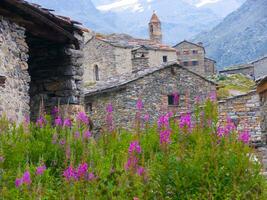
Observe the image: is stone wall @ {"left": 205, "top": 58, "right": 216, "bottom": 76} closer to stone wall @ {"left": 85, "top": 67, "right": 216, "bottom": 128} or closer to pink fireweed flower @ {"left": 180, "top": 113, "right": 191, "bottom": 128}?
stone wall @ {"left": 85, "top": 67, "right": 216, "bottom": 128}

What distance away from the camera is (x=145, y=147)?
6.50 m

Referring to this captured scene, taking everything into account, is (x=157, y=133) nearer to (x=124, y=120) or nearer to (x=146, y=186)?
(x=146, y=186)

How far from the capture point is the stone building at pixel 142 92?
2297 cm

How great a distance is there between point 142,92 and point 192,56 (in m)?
41.6

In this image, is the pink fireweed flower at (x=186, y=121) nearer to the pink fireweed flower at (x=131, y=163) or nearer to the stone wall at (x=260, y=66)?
the pink fireweed flower at (x=131, y=163)

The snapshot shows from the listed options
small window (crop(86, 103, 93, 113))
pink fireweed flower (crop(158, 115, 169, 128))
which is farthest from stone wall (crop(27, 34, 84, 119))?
small window (crop(86, 103, 93, 113))

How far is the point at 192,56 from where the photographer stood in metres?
64.3

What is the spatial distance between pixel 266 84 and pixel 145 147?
9588mm

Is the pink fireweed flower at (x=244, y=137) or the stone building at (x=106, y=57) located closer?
the pink fireweed flower at (x=244, y=137)

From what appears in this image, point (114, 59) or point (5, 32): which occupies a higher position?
point (114, 59)

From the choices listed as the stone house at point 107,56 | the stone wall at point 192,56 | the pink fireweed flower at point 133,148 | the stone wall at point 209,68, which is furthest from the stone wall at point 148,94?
the stone wall at point 192,56

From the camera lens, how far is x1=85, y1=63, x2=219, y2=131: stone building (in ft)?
75.4

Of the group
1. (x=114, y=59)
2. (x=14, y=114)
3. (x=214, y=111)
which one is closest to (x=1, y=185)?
(x=214, y=111)

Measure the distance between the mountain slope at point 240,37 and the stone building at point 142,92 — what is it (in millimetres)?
114052
